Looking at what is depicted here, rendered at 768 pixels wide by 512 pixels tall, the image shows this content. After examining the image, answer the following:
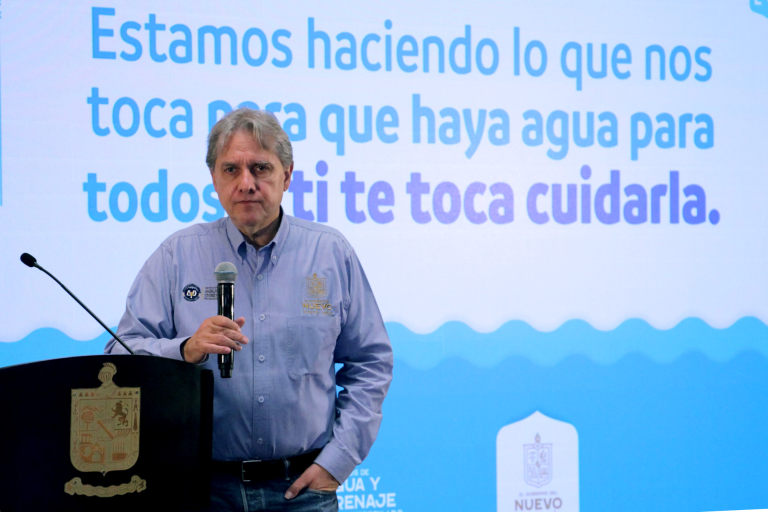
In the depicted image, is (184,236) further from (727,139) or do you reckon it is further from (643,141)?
(727,139)

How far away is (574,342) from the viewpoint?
329 cm

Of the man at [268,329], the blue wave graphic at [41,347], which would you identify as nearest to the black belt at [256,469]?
the man at [268,329]

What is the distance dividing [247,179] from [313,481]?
2.40 ft

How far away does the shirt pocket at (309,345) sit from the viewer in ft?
5.96

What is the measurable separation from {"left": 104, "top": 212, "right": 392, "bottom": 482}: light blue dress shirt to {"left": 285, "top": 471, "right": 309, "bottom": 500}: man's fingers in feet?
0.19

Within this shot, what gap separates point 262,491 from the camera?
5.74 ft

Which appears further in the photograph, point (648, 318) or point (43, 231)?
point (648, 318)

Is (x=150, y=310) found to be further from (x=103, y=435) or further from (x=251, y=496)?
(x=251, y=496)

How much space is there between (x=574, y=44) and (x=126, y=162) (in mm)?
1991

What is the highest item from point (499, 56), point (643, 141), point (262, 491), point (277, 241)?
point (499, 56)

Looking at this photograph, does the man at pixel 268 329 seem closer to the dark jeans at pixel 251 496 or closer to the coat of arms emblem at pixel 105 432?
the dark jeans at pixel 251 496

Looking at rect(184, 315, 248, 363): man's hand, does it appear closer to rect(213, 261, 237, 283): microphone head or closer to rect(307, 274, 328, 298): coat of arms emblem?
rect(213, 261, 237, 283): microphone head

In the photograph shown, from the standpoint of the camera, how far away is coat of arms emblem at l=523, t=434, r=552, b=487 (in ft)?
10.7

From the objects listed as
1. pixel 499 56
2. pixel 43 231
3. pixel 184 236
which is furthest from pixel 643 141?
pixel 43 231
